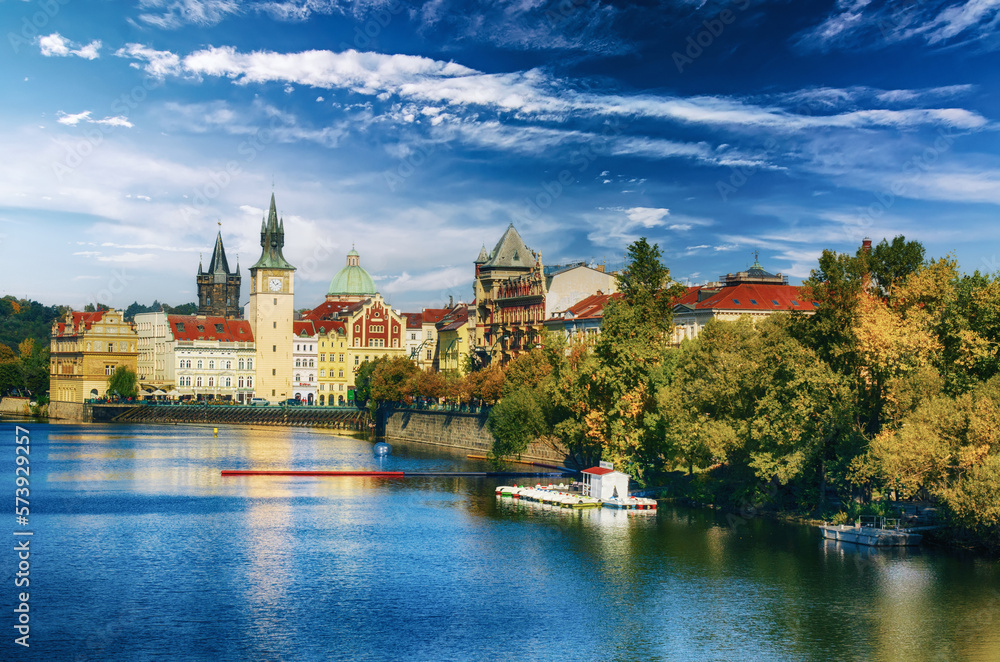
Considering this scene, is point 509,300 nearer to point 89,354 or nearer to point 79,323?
point 89,354

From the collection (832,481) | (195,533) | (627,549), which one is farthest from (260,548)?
(832,481)

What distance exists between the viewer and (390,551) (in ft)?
179

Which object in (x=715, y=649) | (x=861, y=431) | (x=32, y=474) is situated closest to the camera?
(x=715, y=649)

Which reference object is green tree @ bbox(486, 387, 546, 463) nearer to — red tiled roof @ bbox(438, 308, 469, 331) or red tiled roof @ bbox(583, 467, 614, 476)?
red tiled roof @ bbox(583, 467, 614, 476)

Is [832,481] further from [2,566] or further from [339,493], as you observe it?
[2,566]

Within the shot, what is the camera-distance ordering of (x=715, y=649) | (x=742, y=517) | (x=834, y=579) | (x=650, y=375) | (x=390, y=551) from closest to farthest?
1. (x=715, y=649)
2. (x=834, y=579)
3. (x=390, y=551)
4. (x=742, y=517)
5. (x=650, y=375)

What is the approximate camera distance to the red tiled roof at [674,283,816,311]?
11144cm

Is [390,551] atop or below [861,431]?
below

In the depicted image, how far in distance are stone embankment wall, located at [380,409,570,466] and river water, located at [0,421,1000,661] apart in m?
26.9

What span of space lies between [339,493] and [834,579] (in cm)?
4154

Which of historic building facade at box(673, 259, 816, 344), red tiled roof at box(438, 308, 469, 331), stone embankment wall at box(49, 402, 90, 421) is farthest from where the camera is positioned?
stone embankment wall at box(49, 402, 90, 421)

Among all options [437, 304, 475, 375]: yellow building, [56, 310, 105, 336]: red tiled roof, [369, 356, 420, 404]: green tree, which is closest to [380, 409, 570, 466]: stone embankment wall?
[369, 356, 420, 404]: green tree

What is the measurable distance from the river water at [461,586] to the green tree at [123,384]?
114133mm

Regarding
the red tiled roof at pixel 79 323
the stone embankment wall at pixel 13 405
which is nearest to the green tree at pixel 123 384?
the red tiled roof at pixel 79 323
